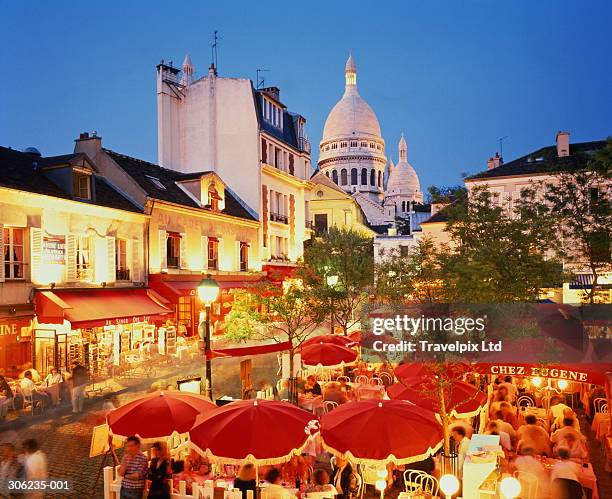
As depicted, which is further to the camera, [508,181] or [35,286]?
[508,181]

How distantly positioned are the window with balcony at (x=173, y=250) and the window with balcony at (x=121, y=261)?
106 inches

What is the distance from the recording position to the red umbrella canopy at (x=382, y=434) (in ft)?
27.3

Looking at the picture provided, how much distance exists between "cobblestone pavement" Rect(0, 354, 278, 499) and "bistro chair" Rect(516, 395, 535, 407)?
9028mm

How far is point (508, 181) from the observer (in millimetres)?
33094

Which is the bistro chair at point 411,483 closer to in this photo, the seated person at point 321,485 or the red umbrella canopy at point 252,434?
the seated person at point 321,485

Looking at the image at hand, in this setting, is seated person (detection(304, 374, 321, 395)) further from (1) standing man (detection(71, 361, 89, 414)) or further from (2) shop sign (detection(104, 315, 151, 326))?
(2) shop sign (detection(104, 315, 151, 326))

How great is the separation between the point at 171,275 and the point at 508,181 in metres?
20.4

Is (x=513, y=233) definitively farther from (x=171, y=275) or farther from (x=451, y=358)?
(x=171, y=275)

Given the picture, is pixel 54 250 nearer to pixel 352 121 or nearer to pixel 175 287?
pixel 175 287

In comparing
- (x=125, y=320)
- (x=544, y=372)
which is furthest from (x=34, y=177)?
(x=544, y=372)

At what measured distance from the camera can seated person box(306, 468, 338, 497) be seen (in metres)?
9.23

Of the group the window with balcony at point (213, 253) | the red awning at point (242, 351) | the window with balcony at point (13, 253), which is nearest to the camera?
the red awning at point (242, 351)

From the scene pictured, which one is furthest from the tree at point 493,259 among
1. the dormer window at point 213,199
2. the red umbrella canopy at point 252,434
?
the dormer window at point 213,199

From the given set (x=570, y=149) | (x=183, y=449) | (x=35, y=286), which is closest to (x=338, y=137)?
(x=570, y=149)
